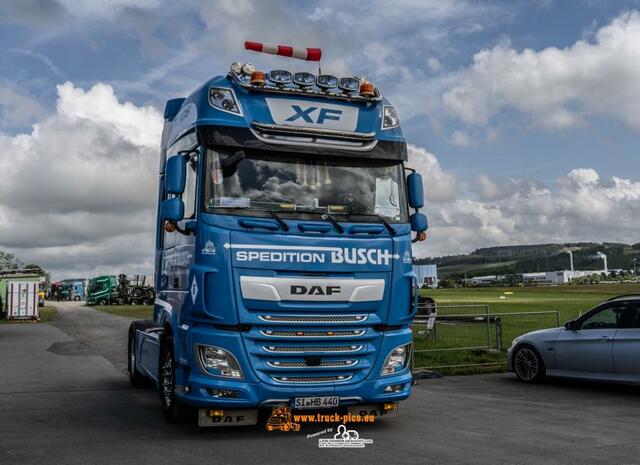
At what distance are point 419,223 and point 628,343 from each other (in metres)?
4.91

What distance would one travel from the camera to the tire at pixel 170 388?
8.05m

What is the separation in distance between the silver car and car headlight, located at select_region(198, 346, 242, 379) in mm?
6799

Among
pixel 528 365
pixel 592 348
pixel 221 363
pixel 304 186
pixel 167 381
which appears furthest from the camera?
pixel 528 365

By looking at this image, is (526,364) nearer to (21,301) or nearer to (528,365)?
(528,365)

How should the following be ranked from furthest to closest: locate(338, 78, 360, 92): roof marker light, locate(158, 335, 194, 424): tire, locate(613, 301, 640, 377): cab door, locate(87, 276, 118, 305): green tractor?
locate(87, 276, 118, 305): green tractor < locate(613, 301, 640, 377): cab door < locate(338, 78, 360, 92): roof marker light < locate(158, 335, 194, 424): tire

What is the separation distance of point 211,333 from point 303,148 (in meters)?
2.23

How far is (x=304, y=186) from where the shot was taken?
7.71m

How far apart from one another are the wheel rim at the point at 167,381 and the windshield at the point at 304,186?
7.13 ft

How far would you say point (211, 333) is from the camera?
720cm

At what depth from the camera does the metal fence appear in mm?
15367

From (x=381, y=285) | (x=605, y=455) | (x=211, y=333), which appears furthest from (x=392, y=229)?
(x=605, y=455)

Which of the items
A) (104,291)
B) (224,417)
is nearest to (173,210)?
(224,417)

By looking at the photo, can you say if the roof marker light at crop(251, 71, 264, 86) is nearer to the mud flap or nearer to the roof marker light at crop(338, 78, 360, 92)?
the roof marker light at crop(338, 78, 360, 92)

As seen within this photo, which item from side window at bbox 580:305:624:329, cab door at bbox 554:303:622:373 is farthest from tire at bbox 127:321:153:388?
side window at bbox 580:305:624:329
